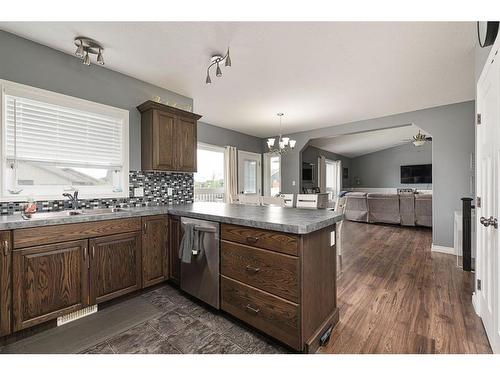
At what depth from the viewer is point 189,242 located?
7.12 ft

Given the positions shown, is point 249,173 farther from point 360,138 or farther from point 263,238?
point 263,238

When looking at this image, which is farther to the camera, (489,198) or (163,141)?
(163,141)

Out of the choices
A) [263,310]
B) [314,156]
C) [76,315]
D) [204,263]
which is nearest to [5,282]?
[76,315]

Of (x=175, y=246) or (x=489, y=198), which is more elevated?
(x=489, y=198)

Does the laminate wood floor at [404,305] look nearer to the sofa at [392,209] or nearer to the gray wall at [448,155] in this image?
the gray wall at [448,155]

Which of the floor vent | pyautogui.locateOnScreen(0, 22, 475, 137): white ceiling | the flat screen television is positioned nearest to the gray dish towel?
the floor vent

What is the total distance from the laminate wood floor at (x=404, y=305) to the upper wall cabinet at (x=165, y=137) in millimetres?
2515

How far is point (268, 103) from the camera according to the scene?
4020 millimetres

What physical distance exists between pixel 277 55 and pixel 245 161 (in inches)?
155

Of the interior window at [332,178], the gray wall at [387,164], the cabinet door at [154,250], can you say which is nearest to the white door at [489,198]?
the cabinet door at [154,250]

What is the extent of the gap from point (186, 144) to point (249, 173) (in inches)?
136

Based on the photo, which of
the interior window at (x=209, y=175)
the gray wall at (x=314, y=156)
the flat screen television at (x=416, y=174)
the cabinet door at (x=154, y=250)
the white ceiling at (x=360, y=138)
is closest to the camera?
the cabinet door at (x=154, y=250)

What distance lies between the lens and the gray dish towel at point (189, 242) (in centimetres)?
213

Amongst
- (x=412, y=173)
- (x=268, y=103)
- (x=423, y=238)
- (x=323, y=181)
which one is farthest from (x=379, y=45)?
(x=412, y=173)
